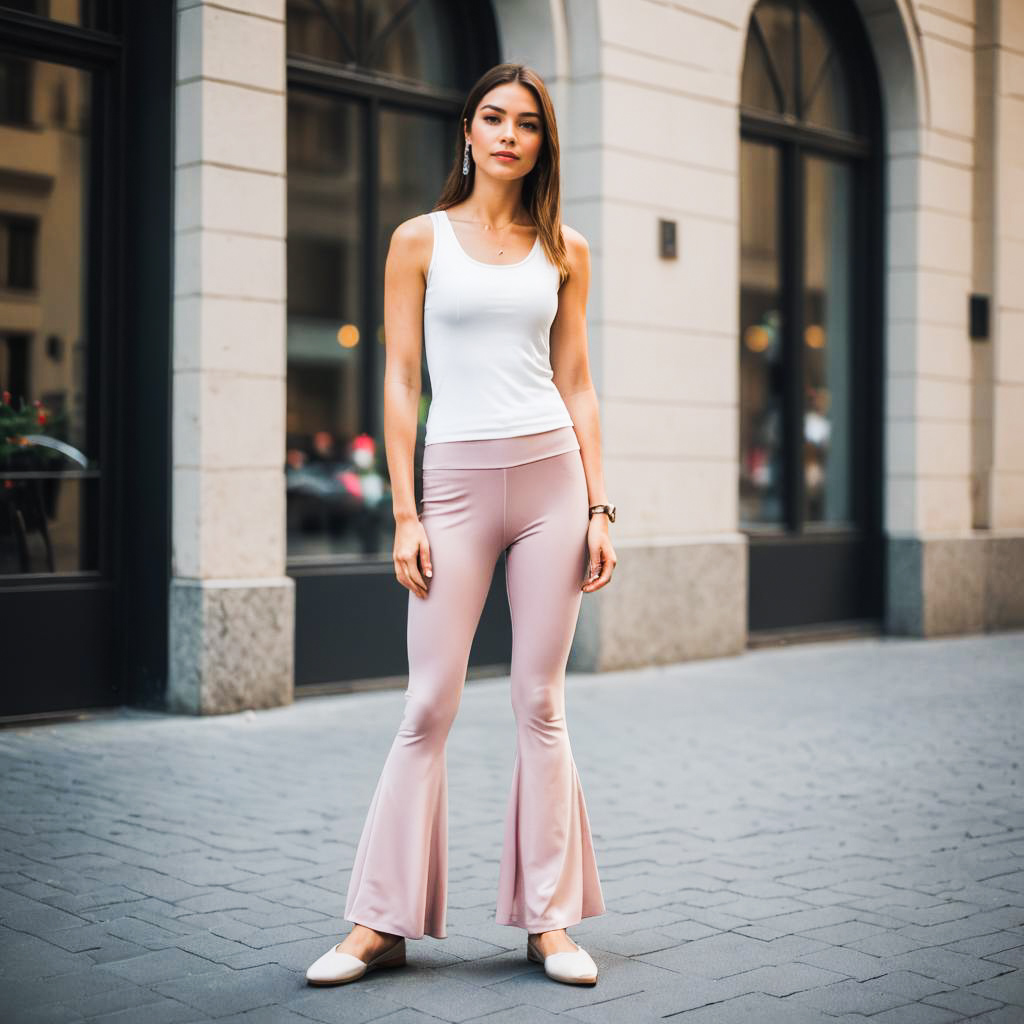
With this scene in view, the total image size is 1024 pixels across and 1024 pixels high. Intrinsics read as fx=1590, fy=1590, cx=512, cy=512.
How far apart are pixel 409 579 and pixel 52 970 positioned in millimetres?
1290

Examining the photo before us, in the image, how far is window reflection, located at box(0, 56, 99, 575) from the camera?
764cm

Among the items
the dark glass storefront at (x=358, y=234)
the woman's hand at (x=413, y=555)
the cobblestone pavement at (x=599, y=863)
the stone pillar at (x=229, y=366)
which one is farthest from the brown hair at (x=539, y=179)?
the dark glass storefront at (x=358, y=234)

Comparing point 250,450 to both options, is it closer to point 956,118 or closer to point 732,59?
point 732,59

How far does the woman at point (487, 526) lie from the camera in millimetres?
3812

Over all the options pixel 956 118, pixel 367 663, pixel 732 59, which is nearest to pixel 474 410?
pixel 367 663

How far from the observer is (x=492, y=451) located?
3.83 metres

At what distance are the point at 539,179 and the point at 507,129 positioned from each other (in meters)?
0.17

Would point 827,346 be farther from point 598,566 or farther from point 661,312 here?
point 598,566

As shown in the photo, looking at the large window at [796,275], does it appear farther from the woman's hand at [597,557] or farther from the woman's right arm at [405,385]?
the woman's right arm at [405,385]

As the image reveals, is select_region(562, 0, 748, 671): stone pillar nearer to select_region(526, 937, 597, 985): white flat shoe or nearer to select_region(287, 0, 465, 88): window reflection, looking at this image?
select_region(287, 0, 465, 88): window reflection

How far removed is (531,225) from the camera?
4.00m

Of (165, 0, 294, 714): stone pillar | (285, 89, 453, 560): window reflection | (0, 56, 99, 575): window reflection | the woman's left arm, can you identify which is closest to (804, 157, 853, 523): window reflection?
(285, 89, 453, 560): window reflection

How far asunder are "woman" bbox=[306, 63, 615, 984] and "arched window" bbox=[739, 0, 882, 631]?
24.7 feet

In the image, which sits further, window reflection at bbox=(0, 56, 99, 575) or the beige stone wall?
the beige stone wall
